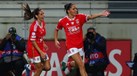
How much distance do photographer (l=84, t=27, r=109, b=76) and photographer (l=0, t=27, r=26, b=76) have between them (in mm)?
1584

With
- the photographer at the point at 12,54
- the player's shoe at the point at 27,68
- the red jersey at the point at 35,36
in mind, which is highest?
the red jersey at the point at 35,36

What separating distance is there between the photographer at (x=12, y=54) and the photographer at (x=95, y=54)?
5.20 ft

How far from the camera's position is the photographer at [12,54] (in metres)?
13.8

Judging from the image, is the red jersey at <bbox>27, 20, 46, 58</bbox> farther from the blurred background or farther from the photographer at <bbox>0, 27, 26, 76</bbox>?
the blurred background

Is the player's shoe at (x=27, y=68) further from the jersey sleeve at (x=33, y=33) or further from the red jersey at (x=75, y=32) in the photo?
the red jersey at (x=75, y=32)

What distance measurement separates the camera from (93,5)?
15.9 metres

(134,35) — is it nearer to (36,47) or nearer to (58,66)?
(58,66)

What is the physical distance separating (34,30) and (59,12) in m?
3.24

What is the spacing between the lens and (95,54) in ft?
45.6

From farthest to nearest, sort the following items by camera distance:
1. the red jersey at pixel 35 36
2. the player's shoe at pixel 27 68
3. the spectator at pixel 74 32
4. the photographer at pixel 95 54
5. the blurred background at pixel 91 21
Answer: the blurred background at pixel 91 21, the player's shoe at pixel 27 68, the photographer at pixel 95 54, the red jersey at pixel 35 36, the spectator at pixel 74 32

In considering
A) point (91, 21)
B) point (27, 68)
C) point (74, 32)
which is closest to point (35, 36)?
point (74, 32)

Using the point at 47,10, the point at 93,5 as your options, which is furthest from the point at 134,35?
the point at 47,10

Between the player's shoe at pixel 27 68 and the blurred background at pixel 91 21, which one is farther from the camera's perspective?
the blurred background at pixel 91 21

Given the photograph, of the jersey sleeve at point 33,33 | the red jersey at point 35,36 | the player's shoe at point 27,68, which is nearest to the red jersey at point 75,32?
the red jersey at point 35,36
